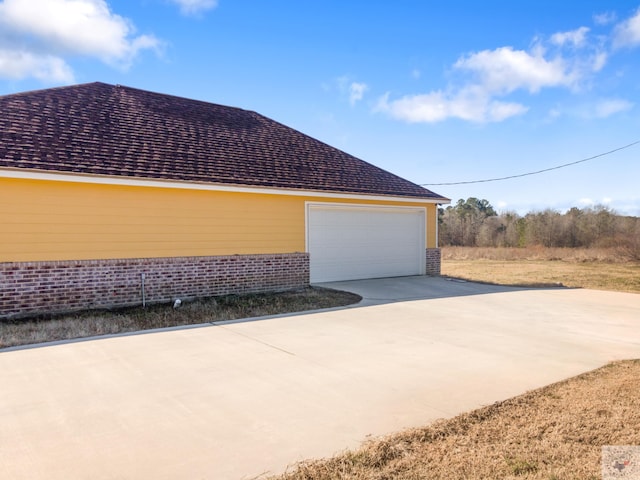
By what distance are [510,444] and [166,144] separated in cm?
1030

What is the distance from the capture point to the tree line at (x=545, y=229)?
3119 cm

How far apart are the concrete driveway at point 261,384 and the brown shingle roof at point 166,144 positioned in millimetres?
4457

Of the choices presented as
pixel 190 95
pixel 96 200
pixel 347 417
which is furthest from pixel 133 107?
pixel 347 417

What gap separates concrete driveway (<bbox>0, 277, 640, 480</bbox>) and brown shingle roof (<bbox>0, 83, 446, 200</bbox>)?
4.46m

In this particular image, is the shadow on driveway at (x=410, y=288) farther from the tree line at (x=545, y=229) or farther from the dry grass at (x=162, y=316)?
the tree line at (x=545, y=229)

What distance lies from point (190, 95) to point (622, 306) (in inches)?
551

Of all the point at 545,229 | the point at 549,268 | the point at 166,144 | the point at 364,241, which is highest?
the point at 166,144

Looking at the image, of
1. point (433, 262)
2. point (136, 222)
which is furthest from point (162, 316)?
point (433, 262)

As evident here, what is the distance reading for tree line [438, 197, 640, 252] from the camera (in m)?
31.2

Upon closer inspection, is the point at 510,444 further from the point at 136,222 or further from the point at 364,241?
the point at 364,241

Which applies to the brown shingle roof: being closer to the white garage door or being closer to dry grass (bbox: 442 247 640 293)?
the white garage door

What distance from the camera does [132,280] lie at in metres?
9.54

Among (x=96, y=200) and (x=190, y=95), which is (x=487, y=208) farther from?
(x=96, y=200)

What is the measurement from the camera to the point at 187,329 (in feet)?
24.1
